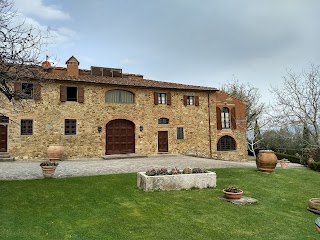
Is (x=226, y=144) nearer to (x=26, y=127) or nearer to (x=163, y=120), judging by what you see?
(x=163, y=120)

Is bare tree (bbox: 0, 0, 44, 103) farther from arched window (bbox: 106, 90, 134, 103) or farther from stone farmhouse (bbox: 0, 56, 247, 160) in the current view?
arched window (bbox: 106, 90, 134, 103)

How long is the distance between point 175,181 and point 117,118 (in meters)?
12.2

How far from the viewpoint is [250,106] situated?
37938mm

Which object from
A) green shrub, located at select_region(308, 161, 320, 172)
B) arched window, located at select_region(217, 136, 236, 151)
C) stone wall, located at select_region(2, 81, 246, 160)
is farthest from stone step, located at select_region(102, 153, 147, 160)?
green shrub, located at select_region(308, 161, 320, 172)

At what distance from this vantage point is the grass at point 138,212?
5.89 metres

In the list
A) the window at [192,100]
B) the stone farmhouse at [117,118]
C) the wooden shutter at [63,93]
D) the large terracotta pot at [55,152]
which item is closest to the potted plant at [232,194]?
Answer: the large terracotta pot at [55,152]

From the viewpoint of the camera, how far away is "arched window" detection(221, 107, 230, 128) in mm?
25609

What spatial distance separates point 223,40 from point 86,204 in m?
12.5

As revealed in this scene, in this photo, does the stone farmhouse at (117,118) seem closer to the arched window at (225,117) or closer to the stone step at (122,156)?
the arched window at (225,117)

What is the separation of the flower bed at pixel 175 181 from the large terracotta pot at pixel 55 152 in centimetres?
970

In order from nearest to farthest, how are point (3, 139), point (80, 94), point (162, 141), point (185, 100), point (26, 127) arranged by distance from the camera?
point (3, 139), point (26, 127), point (80, 94), point (162, 141), point (185, 100)

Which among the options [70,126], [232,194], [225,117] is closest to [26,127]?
[70,126]

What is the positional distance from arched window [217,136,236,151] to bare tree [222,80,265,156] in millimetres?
9522

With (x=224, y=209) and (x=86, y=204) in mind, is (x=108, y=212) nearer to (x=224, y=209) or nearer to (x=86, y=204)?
(x=86, y=204)
